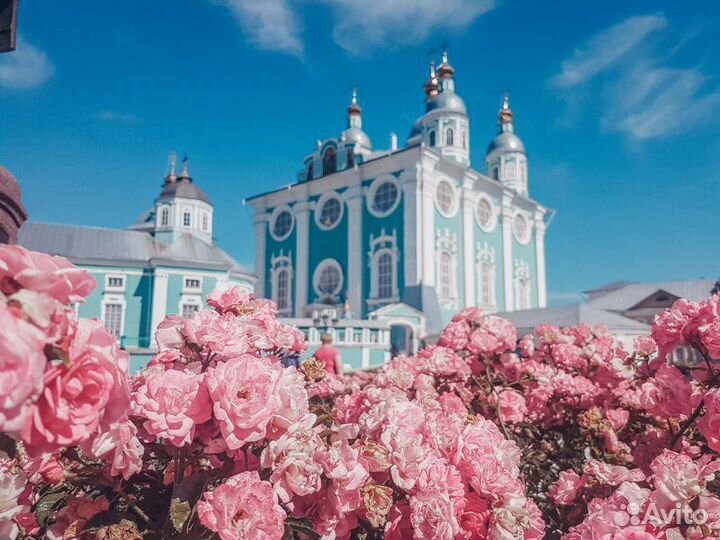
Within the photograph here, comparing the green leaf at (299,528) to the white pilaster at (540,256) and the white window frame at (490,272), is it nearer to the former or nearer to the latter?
the white window frame at (490,272)

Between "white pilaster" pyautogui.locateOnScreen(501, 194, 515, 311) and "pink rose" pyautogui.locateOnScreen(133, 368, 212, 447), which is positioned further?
"white pilaster" pyautogui.locateOnScreen(501, 194, 515, 311)

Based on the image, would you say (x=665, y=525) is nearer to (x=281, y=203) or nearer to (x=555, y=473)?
(x=555, y=473)

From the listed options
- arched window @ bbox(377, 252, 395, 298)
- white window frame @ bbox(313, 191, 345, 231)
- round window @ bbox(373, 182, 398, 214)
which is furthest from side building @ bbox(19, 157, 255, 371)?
round window @ bbox(373, 182, 398, 214)

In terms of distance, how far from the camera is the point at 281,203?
27828mm

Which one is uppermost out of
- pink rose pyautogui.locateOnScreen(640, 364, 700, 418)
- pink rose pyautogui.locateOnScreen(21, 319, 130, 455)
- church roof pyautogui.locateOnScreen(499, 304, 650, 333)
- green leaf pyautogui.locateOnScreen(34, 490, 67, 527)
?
church roof pyautogui.locateOnScreen(499, 304, 650, 333)

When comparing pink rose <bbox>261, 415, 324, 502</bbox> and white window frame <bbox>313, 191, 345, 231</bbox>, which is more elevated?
white window frame <bbox>313, 191, 345, 231</bbox>

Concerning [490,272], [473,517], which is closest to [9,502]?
[473,517]

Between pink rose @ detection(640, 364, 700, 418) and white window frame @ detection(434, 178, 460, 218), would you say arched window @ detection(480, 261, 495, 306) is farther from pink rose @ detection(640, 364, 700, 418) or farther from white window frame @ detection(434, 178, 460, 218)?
pink rose @ detection(640, 364, 700, 418)

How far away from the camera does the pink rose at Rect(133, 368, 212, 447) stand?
1.08 meters

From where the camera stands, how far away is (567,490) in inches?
70.0

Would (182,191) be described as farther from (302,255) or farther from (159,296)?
(302,255)

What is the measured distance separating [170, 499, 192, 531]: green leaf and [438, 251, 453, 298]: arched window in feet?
71.7

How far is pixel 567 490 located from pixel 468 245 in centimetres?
2257

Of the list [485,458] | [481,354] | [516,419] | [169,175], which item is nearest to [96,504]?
[485,458]
